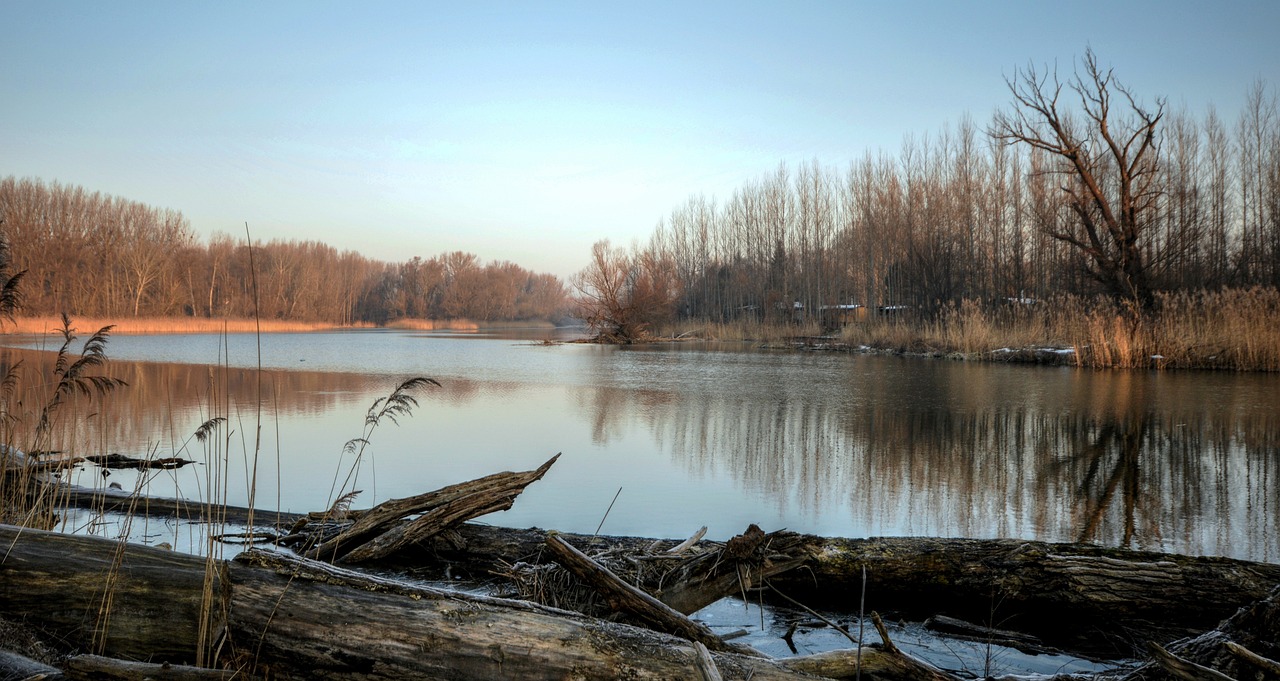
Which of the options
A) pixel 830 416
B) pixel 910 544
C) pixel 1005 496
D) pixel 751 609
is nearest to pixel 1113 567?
pixel 910 544

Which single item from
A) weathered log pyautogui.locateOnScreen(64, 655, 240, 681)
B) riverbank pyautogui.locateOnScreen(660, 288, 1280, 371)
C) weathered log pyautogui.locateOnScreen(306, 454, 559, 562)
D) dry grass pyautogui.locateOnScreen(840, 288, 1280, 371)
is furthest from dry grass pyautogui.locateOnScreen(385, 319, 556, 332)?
weathered log pyautogui.locateOnScreen(64, 655, 240, 681)

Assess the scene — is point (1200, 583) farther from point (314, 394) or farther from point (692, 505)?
point (314, 394)

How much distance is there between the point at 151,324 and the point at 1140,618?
47.0 meters

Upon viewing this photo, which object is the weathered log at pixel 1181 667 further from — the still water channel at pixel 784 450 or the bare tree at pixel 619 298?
the bare tree at pixel 619 298

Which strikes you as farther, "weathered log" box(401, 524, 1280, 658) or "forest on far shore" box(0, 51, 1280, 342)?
"forest on far shore" box(0, 51, 1280, 342)

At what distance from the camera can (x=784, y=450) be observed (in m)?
7.45

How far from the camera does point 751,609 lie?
3.33 metres

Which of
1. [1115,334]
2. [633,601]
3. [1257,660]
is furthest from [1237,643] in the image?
[1115,334]

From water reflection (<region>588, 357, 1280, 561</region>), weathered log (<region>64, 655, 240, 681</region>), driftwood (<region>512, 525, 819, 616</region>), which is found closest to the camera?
weathered log (<region>64, 655, 240, 681</region>)

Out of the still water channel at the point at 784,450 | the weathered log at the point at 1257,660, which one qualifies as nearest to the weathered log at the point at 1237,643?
the weathered log at the point at 1257,660

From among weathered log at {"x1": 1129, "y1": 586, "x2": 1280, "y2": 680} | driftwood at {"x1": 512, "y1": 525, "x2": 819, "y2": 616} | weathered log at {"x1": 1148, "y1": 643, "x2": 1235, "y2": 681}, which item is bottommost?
driftwood at {"x1": 512, "y1": 525, "x2": 819, "y2": 616}

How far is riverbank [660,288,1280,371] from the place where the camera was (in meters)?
15.5

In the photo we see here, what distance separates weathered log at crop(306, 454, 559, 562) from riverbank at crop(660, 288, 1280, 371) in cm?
1751

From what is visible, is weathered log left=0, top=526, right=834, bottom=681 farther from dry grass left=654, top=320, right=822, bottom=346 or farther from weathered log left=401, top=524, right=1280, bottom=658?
dry grass left=654, top=320, right=822, bottom=346
